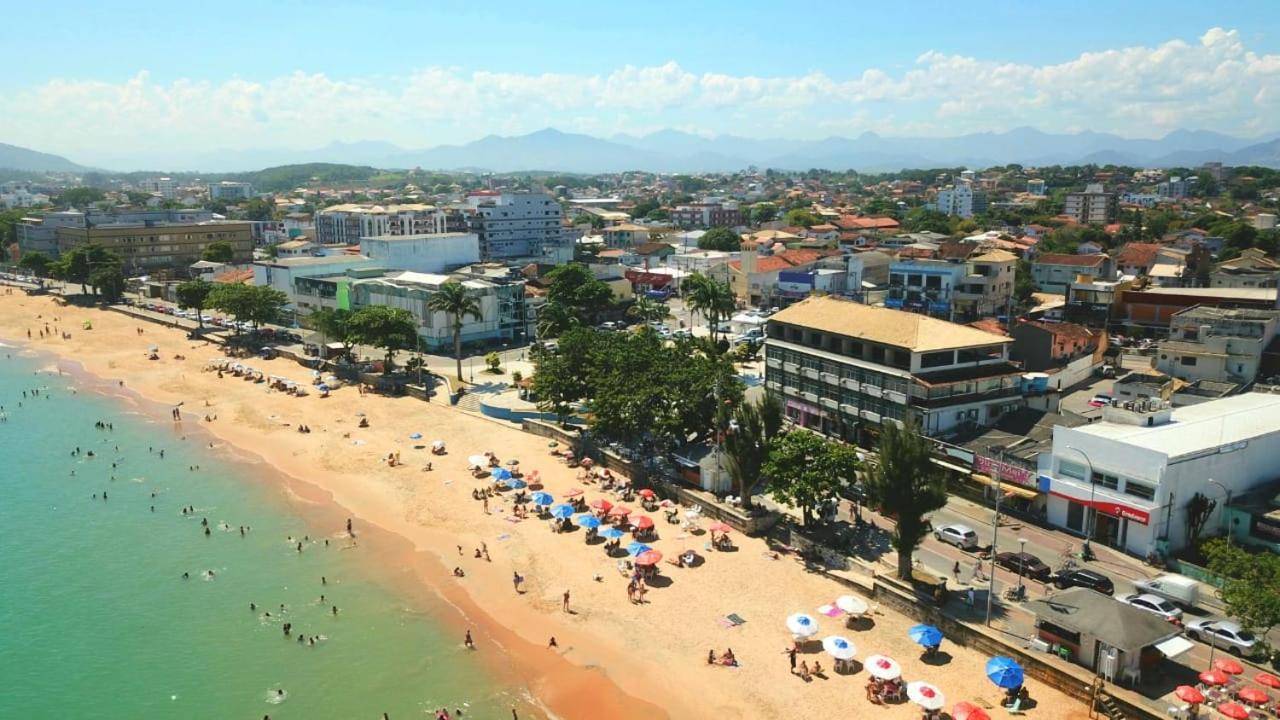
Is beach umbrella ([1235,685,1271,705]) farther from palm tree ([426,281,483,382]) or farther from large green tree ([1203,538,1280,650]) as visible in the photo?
palm tree ([426,281,483,382])

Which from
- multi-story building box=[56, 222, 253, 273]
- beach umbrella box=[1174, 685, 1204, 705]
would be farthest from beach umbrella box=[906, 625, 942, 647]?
multi-story building box=[56, 222, 253, 273]

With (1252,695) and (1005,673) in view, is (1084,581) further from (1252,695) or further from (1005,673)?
(1005,673)

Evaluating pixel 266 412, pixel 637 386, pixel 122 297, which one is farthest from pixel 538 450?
pixel 122 297

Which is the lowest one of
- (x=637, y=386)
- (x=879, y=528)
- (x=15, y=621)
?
(x=15, y=621)

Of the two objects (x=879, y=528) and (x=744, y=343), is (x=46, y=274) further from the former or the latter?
(x=879, y=528)

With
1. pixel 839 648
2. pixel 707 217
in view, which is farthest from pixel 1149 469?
pixel 707 217

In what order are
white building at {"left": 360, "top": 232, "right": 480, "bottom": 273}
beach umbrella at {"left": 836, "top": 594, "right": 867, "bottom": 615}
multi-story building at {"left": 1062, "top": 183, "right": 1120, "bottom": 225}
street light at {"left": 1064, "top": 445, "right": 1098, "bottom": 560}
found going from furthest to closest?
multi-story building at {"left": 1062, "top": 183, "right": 1120, "bottom": 225} < white building at {"left": 360, "top": 232, "right": 480, "bottom": 273} < street light at {"left": 1064, "top": 445, "right": 1098, "bottom": 560} < beach umbrella at {"left": 836, "top": 594, "right": 867, "bottom": 615}
